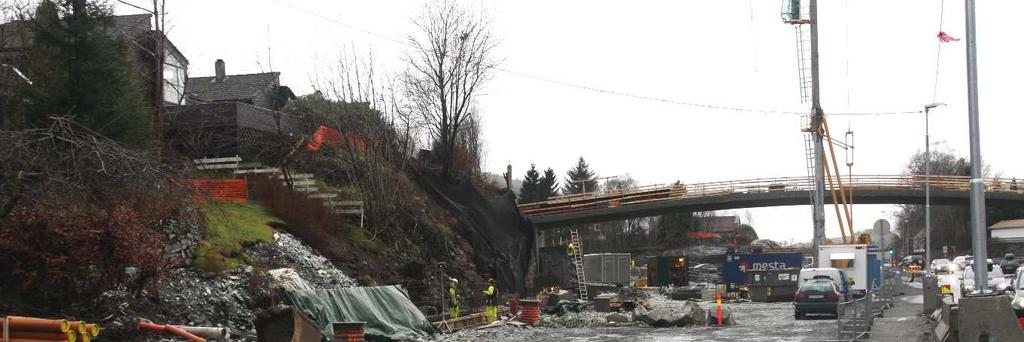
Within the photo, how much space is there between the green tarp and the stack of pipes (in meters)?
11.6

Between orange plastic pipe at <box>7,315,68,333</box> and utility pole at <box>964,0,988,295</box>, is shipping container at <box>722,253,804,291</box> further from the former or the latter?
orange plastic pipe at <box>7,315,68,333</box>

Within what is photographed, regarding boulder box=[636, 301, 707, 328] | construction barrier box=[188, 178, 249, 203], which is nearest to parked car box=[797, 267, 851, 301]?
boulder box=[636, 301, 707, 328]

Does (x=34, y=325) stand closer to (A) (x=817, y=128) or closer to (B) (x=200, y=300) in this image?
(B) (x=200, y=300)

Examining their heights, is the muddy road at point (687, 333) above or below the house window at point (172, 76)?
below

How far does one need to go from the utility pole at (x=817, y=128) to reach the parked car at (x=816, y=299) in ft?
37.1

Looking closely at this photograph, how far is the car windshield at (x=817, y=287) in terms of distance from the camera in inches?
1241

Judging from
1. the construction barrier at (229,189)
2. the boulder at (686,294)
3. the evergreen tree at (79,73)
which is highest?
the evergreen tree at (79,73)

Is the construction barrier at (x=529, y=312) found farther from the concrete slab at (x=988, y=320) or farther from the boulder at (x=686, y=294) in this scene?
the boulder at (x=686, y=294)

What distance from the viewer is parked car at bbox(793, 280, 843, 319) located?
103 ft

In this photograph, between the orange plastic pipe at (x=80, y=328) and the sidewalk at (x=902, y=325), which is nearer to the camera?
the orange plastic pipe at (x=80, y=328)

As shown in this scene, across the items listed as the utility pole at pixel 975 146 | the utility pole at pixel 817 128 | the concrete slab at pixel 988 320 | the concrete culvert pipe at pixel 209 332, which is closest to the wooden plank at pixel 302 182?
the concrete culvert pipe at pixel 209 332

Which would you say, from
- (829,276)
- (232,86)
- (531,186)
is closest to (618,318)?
(829,276)

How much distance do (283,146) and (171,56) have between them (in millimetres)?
8581

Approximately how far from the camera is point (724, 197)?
59.6 meters
